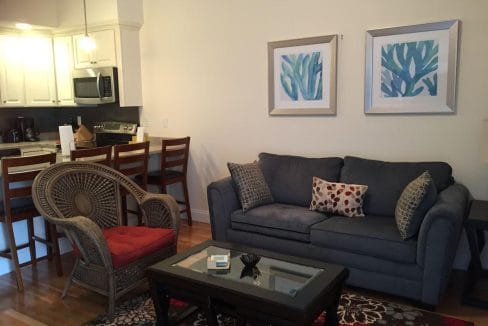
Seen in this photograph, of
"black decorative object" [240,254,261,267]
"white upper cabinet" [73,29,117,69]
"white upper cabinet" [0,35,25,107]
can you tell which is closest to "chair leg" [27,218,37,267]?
"black decorative object" [240,254,261,267]

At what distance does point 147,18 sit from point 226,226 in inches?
110

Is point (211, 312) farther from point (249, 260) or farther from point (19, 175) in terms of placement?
point (19, 175)

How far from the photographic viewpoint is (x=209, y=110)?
4480 mm

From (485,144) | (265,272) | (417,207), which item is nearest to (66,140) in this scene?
(265,272)

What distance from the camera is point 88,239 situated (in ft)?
8.53

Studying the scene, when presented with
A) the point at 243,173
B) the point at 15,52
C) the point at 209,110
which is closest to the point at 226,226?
the point at 243,173

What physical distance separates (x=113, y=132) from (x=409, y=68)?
3.61 m

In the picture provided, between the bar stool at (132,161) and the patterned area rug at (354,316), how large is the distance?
1389 mm

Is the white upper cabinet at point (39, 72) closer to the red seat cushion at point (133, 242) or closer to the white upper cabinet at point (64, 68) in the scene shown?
the white upper cabinet at point (64, 68)

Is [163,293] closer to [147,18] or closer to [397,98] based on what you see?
[397,98]

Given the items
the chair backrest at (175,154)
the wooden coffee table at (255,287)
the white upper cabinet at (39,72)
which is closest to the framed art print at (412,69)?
the wooden coffee table at (255,287)

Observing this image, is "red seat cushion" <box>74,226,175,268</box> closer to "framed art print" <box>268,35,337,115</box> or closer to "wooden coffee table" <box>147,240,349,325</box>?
"wooden coffee table" <box>147,240,349,325</box>

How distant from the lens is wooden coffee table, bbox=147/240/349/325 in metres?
1.89

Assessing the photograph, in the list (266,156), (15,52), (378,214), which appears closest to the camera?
(378,214)
